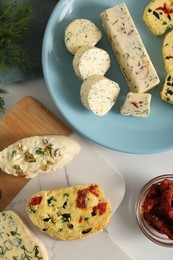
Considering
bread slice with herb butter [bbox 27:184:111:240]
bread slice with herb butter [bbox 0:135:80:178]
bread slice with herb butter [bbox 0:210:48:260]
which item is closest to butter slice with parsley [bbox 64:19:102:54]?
bread slice with herb butter [bbox 0:135:80:178]

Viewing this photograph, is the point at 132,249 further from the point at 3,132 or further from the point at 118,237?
the point at 3,132

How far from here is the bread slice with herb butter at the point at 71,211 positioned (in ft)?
6.80

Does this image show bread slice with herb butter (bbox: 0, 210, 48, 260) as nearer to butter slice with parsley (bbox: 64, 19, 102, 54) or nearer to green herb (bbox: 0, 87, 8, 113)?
green herb (bbox: 0, 87, 8, 113)

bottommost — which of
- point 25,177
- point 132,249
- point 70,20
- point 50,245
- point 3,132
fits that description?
point 132,249

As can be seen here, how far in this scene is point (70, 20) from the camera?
2.14m

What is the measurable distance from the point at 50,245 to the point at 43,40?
837 mm

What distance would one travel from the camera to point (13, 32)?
2098 millimetres

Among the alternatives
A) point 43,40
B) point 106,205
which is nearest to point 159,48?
Answer: point 43,40

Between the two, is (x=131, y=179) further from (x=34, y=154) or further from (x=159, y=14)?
(x=159, y=14)

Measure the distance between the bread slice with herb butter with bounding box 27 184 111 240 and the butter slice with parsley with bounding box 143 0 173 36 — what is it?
688 millimetres

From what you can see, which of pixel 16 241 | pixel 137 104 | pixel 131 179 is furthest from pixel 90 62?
pixel 16 241

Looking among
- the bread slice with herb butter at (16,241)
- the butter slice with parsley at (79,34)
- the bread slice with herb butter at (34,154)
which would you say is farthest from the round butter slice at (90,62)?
the bread slice with herb butter at (16,241)

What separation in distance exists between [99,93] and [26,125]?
349 millimetres

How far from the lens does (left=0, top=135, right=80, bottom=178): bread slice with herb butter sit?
2.08 m
